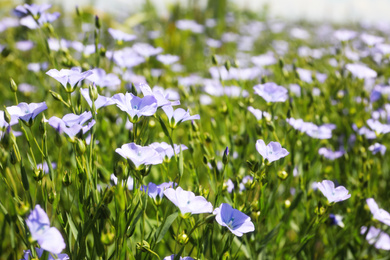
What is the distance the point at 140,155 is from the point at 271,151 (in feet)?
1.51

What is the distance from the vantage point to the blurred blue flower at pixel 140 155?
94cm

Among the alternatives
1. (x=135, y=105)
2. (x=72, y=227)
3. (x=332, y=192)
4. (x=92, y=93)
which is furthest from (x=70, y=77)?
(x=332, y=192)

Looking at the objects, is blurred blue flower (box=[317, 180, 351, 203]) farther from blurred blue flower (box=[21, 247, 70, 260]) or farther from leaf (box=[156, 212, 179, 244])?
blurred blue flower (box=[21, 247, 70, 260])

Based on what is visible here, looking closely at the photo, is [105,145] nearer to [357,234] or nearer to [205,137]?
[205,137]

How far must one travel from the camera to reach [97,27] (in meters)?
1.62

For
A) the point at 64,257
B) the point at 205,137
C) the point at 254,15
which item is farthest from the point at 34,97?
the point at 254,15

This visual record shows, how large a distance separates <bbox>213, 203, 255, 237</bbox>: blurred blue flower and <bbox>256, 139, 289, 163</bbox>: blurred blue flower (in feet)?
0.71

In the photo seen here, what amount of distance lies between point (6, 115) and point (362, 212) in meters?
1.43

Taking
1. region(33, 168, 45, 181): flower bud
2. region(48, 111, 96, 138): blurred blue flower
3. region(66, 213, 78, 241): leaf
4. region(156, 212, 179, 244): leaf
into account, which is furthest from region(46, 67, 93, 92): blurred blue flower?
region(156, 212, 179, 244): leaf

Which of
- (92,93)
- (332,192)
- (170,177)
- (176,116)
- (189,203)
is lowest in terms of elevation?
(170,177)

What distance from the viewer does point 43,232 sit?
32.0 inches

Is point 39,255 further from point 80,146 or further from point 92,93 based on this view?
point 92,93

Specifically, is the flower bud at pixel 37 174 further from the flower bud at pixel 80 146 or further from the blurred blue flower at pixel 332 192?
the blurred blue flower at pixel 332 192

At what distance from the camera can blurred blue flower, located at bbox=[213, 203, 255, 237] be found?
0.98 m
